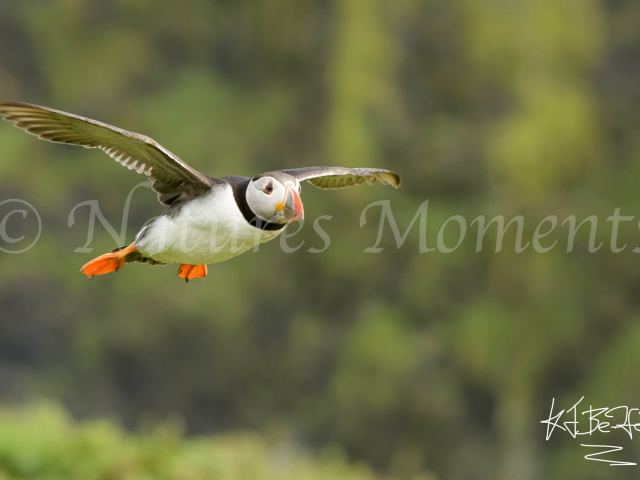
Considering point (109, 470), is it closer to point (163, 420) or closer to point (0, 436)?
point (0, 436)

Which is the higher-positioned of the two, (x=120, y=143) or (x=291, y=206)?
(x=120, y=143)

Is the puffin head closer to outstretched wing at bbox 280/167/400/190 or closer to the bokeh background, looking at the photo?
outstretched wing at bbox 280/167/400/190

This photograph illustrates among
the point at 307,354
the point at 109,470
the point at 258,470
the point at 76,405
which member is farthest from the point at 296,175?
the point at 76,405

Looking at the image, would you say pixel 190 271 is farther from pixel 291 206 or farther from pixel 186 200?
pixel 291 206

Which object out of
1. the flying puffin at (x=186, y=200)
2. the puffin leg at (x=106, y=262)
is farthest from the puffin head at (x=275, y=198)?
the puffin leg at (x=106, y=262)

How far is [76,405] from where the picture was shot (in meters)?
14.1

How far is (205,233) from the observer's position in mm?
4215

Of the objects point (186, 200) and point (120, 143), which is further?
point (186, 200)

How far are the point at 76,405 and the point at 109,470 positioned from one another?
8.41 m

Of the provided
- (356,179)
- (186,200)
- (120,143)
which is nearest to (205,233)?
(186,200)

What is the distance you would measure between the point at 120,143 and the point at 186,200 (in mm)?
509
